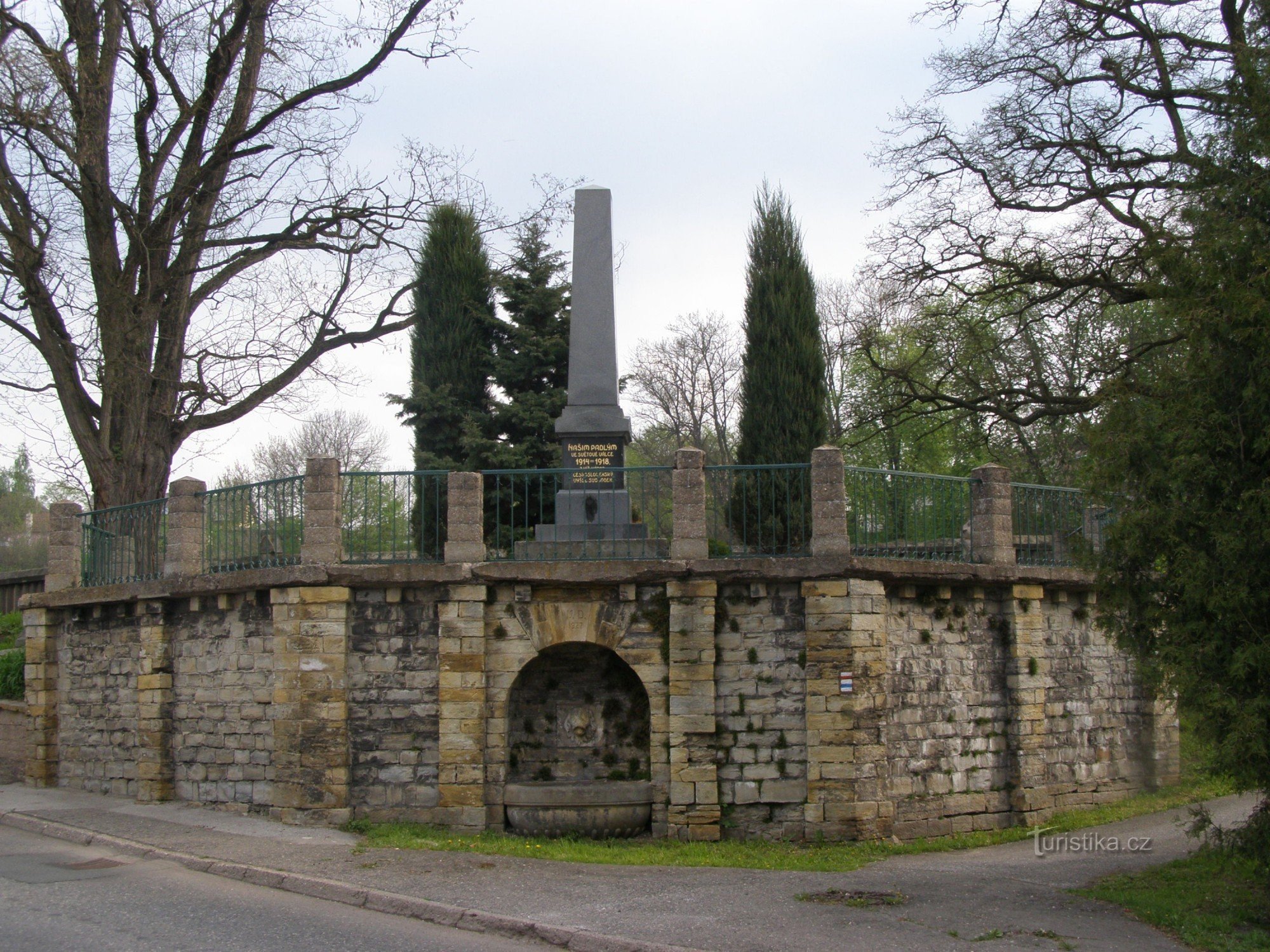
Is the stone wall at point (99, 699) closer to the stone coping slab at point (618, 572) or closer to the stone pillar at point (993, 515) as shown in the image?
the stone coping slab at point (618, 572)

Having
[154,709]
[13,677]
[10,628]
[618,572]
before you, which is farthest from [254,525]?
[10,628]

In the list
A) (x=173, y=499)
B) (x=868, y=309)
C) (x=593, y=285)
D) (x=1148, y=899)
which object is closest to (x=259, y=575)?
(x=173, y=499)

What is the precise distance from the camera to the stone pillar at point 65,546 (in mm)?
16125

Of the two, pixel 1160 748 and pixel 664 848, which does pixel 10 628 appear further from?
pixel 1160 748

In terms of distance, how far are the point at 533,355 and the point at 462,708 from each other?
31.8 feet

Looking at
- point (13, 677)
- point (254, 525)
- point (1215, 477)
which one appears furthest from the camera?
point (13, 677)

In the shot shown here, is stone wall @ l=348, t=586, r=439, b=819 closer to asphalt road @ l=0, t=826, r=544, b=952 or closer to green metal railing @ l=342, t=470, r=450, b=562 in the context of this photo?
green metal railing @ l=342, t=470, r=450, b=562

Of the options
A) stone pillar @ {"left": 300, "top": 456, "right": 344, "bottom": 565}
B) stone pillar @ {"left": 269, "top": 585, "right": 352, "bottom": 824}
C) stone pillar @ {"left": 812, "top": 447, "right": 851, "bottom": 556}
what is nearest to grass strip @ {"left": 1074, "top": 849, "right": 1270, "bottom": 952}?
stone pillar @ {"left": 812, "top": 447, "right": 851, "bottom": 556}

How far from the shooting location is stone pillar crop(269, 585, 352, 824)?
1212 cm

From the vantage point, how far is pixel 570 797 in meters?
12.0

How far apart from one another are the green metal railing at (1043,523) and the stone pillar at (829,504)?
2932 mm

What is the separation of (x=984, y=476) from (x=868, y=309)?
54.6ft

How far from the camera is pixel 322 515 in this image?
12555 millimetres

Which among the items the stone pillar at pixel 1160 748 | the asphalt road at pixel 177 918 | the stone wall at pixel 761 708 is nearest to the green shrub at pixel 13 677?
the asphalt road at pixel 177 918
